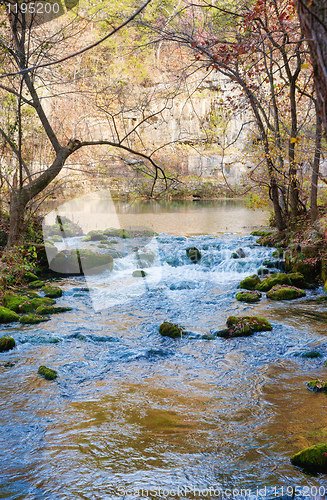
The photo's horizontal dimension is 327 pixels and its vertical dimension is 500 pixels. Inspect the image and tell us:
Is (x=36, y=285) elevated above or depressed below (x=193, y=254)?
below

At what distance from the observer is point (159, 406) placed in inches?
158

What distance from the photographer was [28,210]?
985 centimetres

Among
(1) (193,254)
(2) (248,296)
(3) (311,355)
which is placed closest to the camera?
(3) (311,355)

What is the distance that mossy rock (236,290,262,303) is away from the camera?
8095 mm

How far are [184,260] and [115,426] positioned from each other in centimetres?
871

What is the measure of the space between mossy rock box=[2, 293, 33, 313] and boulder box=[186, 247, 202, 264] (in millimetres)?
5899

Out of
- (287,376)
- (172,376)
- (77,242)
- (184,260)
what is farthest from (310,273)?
(77,242)

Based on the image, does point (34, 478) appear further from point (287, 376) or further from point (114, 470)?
point (287, 376)

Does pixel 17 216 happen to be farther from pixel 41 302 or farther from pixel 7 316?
pixel 7 316

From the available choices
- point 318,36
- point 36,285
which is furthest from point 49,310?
point 318,36

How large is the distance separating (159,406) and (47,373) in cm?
158

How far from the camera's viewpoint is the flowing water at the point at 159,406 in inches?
113

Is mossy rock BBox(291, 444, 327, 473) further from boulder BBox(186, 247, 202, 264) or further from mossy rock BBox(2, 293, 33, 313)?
boulder BBox(186, 247, 202, 264)

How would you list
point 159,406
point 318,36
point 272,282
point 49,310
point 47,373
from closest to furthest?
point 318,36
point 159,406
point 47,373
point 49,310
point 272,282
